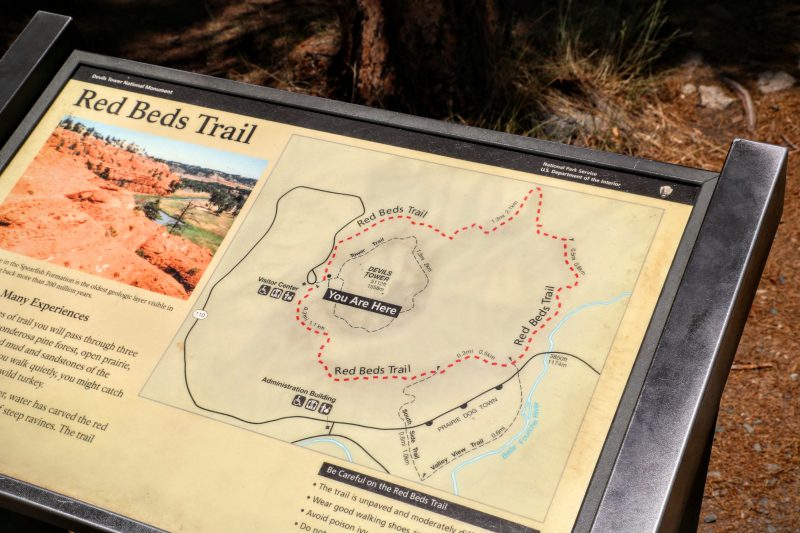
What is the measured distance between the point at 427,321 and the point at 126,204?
0.87 metres

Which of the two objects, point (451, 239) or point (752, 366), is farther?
point (752, 366)

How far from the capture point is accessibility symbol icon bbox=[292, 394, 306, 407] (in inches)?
66.0

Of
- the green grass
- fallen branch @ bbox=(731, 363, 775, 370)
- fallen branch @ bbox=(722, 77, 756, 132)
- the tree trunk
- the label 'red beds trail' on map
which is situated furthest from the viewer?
fallen branch @ bbox=(722, 77, 756, 132)

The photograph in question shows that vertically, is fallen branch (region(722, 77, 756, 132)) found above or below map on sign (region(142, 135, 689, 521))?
above

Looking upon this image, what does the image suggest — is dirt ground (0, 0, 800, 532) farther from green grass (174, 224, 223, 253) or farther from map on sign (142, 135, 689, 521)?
green grass (174, 224, 223, 253)

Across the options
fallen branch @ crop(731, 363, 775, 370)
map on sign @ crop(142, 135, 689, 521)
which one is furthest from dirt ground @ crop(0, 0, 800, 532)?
map on sign @ crop(142, 135, 689, 521)

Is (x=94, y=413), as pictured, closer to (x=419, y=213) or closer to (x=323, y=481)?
(x=323, y=481)

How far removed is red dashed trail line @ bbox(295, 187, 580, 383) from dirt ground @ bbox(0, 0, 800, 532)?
149 cm

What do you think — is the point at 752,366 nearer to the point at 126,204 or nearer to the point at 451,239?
the point at 451,239

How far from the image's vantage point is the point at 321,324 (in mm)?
1773

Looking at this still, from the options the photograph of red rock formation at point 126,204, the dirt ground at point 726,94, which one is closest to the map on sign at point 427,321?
the photograph of red rock formation at point 126,204

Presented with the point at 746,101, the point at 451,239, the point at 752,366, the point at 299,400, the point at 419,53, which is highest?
the point at 746,101

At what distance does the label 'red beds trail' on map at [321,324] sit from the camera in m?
1.56

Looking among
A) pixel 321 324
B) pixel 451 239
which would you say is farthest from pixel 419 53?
pixel 321 324
